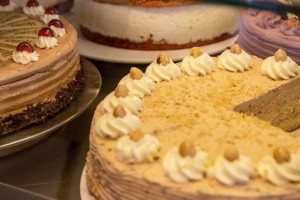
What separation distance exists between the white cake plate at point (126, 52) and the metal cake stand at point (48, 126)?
0.52m

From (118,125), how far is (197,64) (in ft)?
2.54

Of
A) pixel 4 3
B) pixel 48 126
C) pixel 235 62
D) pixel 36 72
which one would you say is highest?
pixel 235 62

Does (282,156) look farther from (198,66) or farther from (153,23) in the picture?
(153,23)

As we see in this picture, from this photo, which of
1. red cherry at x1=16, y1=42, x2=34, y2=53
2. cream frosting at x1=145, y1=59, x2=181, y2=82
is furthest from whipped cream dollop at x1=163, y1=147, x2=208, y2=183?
red cherry at x1=16, y1=42, x2=34, y2=53

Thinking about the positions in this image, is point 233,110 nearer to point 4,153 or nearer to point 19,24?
point 4,153

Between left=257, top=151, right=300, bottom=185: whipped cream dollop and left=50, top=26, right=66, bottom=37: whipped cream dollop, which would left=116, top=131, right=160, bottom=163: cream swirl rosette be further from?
left=50, top=26, right=66, bottom=37: whipped cream dollop

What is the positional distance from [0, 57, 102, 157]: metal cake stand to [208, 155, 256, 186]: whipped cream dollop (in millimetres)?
1149

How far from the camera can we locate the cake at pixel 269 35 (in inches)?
138

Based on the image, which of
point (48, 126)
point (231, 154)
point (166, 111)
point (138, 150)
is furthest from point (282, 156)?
point (48, 126)

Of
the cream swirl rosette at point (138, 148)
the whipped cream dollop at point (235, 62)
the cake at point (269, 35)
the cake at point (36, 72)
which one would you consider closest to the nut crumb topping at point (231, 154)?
the cream swirl rosette at point (138, 148)

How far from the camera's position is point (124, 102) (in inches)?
94.4

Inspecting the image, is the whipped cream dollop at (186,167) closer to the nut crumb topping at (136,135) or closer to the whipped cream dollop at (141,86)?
the nut crumb topping at (136,135)

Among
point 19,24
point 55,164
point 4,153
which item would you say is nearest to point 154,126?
point 55,164

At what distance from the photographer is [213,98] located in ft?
8.60
